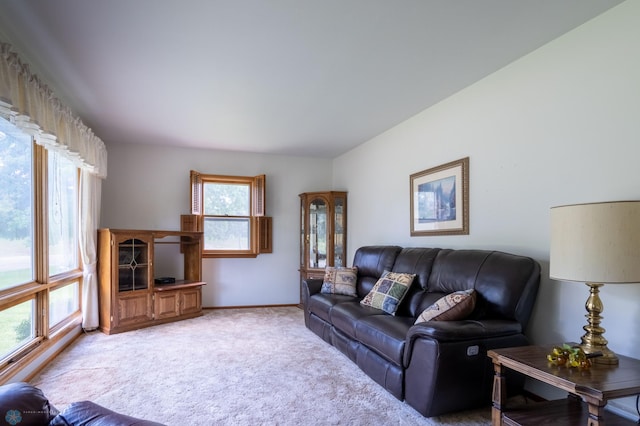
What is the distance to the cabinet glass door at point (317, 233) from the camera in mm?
5641

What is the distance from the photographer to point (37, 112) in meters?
2.52

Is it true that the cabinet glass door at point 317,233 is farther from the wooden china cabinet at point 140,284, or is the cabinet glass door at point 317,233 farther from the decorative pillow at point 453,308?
the decorative pillow at point 453,308

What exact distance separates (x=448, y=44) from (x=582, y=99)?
3.06 ft

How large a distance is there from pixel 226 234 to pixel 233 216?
1.02ft

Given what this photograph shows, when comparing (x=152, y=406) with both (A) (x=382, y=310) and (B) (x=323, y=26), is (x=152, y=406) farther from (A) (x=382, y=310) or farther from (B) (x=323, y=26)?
(B) (x=323, y=26)

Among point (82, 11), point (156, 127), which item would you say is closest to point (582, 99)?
point (82, 11)

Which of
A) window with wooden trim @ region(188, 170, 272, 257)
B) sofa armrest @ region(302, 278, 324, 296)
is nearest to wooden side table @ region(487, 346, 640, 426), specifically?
sofa armrest @ region(302, 278, 324, 296)

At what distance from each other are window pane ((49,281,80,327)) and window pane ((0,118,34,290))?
2.41 feet

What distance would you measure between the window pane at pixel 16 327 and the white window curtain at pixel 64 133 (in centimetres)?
125

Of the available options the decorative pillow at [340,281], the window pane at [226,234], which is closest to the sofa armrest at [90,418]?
the decorative pillow at [340,281]

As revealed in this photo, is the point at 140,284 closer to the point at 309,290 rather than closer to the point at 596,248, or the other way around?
the point at 309,290

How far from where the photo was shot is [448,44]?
2.51 metres

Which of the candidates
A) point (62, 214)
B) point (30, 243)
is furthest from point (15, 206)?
point (62, 214)

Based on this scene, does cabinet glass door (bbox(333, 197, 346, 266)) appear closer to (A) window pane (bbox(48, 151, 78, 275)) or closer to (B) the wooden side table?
(A) window pane (bbox(48, 151, 78, 275))
